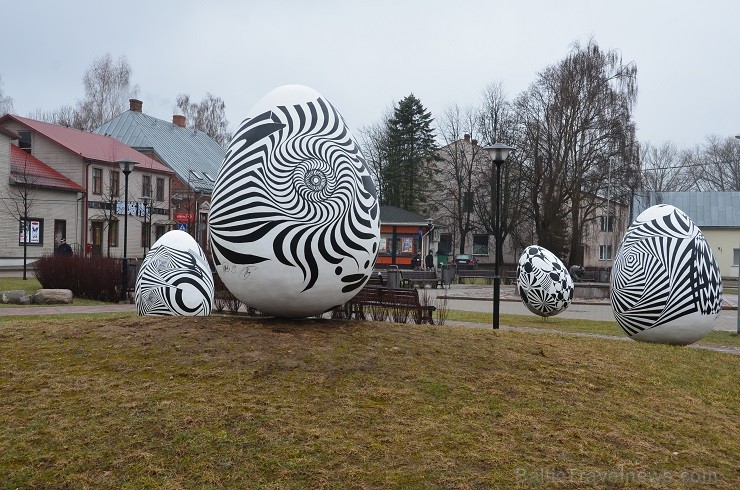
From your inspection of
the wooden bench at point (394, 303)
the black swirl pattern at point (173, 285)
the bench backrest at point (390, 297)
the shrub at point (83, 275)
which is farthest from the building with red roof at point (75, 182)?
the black swirl pattern at point (173, 285)

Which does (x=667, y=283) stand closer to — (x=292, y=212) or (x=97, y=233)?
(x=292, y=212)

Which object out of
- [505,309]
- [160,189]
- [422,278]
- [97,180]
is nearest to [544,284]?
[505,309]

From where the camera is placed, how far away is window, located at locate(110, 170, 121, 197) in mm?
42659

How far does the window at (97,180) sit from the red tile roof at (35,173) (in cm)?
155

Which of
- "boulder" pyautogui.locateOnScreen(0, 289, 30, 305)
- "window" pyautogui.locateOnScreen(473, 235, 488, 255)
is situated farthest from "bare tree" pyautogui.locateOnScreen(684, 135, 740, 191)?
"boulder" pyautogui.locateOnScreen(0, 289, 30, 305)

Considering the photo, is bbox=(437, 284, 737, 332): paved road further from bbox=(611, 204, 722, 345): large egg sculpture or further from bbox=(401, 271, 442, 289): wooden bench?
bbox=(611, 204, 722, 345): large egg sculpture

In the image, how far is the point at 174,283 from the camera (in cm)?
1216

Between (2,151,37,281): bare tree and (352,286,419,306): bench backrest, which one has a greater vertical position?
(2,151,37,281): bare tree

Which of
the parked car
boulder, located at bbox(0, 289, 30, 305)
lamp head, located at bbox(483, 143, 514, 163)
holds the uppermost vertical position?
lamp head, located at bbox(483, 143, 514, 163)

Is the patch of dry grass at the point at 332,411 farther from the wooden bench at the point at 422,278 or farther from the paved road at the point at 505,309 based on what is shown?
the wooden bench at the point at 422,278

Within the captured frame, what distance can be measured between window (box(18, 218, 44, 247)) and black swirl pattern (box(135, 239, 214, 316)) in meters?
29.8

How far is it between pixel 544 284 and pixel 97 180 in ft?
108

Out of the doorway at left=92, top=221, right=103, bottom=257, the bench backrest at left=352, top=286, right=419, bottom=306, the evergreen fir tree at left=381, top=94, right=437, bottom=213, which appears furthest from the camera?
the evergreen fir tree at left=381, top=94, right=437, bottom=213

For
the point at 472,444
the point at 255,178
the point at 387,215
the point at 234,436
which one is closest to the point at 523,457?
the point at 472,444
